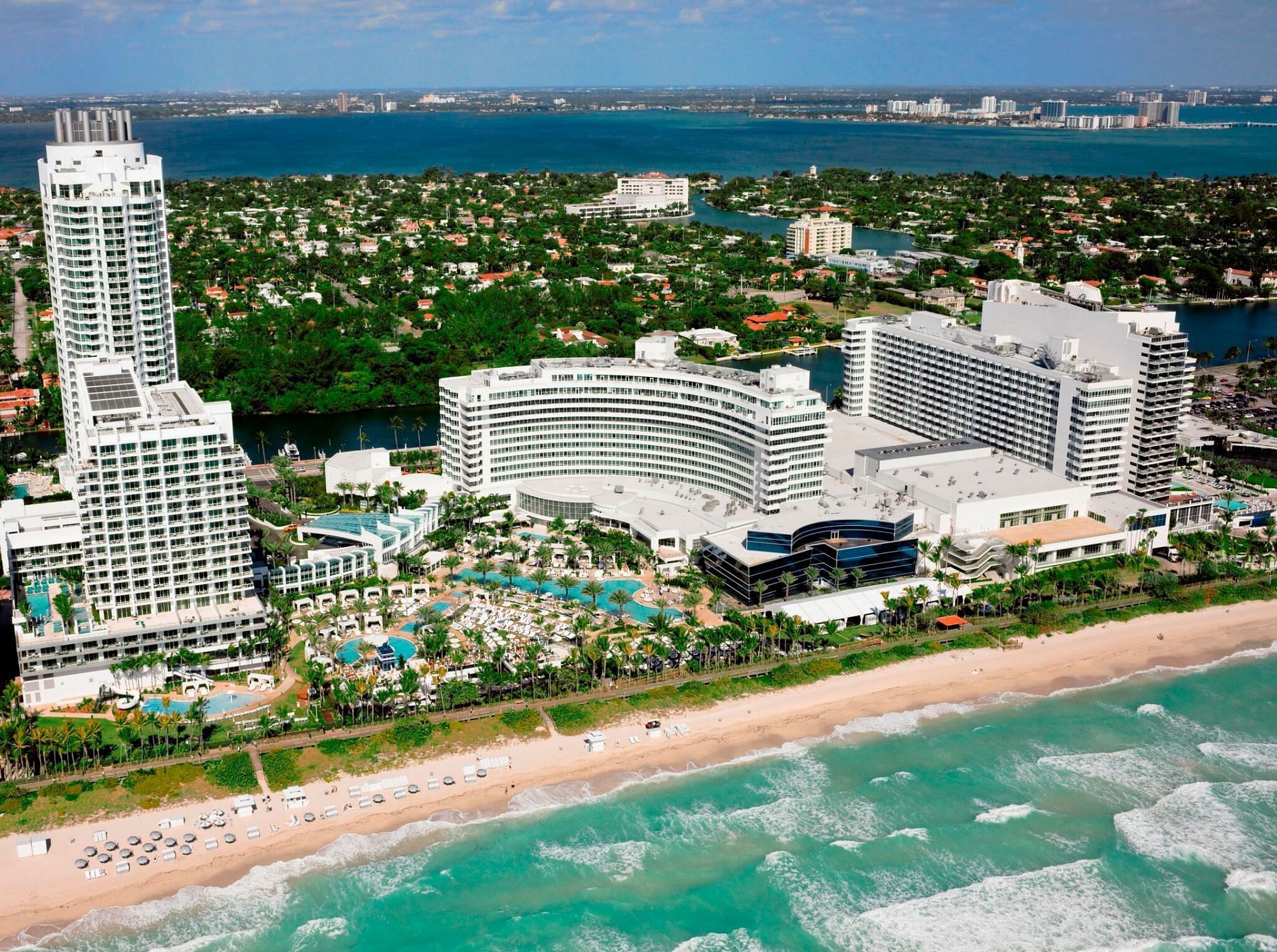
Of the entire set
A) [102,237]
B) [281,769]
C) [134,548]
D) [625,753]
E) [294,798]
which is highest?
[102,237]

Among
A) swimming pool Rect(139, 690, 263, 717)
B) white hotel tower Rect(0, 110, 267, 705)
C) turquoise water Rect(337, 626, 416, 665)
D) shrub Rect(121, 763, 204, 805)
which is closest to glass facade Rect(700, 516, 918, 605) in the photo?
turquoise water Rect(337, 626, 416, 665)

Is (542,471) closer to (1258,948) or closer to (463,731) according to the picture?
(463,731)

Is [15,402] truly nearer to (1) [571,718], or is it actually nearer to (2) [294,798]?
(2) [294,798]

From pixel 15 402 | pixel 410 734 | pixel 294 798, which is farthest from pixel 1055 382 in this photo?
pixel 15 402

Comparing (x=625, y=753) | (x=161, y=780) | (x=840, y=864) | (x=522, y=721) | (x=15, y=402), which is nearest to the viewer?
(x=840, y=864)

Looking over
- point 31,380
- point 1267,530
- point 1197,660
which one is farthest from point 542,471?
point 31,380

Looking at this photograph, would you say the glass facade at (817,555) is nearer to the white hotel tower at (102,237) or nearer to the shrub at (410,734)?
the shrub at (410,734)

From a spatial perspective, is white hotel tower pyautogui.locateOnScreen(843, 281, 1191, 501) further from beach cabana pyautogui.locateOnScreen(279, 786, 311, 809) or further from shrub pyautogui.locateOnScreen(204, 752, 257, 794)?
shrub pyautogui.locateOnScreen(204, 752, 257, 794)
